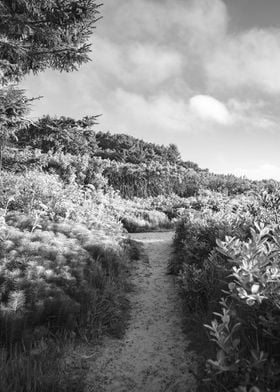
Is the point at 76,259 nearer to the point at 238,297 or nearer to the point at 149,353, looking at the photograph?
the point at 149,353

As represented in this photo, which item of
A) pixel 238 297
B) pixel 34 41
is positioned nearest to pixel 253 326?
pixel 238 297

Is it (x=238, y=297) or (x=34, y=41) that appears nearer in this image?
(x=238, y=297)

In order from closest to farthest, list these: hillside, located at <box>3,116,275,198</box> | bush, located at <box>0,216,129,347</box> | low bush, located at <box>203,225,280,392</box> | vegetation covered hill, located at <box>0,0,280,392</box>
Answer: low bush, located at <box>203,225,280,392</box> < vegetation covered hill, located at <box>0,0,280,392</box> < bush, located at <box>0,216,129,347</box> < hillside, located at <box>3,116,275,198</box>

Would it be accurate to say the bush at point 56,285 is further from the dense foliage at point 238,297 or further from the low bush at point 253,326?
the low bush at point 253,326

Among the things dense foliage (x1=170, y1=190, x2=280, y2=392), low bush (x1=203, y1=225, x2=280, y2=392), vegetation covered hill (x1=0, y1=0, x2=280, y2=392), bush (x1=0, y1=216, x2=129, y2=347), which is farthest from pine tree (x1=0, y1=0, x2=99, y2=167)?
low bush (x1=203, y1=225, x2=280, y2=392)

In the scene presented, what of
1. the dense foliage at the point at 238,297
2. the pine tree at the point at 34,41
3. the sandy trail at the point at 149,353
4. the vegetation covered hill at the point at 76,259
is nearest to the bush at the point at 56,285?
the vegetation covered hill at the point at 76,259

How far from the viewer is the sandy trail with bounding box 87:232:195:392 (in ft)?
11.3

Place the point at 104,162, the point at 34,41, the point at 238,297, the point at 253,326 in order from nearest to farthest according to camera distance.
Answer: the point at 253,326, the point at 238,297, the point at 34,41, the point at 104,162

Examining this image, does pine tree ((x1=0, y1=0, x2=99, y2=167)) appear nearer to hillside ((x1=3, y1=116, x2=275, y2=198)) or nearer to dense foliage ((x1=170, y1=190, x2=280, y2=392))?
hillside ((x1=3, y1=116, x2=275, y2=198))

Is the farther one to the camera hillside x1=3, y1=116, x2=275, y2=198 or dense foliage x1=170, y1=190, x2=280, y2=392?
hillside x1=3, y1=116, x2=275, y2=198

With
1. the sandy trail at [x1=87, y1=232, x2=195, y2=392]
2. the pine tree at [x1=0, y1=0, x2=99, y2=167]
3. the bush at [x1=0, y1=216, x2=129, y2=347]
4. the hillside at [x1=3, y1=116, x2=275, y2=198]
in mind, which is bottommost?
the sandy trail at [x1=87, y1=232, x2=195, y2=392]

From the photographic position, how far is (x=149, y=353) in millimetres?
4109

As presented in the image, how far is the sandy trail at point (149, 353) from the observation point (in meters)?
3.46

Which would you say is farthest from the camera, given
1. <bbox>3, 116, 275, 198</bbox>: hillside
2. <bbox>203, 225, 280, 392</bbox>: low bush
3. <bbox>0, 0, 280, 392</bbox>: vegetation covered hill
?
<bbox>3, 116, 275, 198</bbox>: hillside
